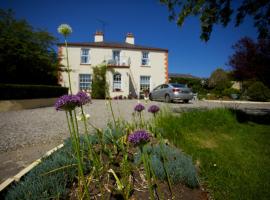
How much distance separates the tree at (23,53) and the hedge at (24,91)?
2060 millimetres

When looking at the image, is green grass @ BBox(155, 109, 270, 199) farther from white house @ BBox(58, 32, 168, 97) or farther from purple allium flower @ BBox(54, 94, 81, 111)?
white house @ BBox(58, 32, 168, 97)

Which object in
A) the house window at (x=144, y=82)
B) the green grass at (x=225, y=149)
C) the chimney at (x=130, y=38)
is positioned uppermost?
the chimney at (x=130, y=38)

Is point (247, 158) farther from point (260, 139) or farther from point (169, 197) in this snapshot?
point (169, 197)

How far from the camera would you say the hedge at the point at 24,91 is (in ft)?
31.5

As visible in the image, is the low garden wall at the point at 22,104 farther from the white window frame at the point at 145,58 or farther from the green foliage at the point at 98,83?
the white window frame at the point at 145,58

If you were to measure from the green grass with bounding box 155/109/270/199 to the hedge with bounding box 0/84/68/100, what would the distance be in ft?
31.7

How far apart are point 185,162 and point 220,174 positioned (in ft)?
2.46

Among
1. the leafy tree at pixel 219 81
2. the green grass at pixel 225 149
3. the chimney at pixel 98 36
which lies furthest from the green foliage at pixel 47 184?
the leafy tree at pixel 219 81

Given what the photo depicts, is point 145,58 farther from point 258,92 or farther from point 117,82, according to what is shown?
point 258,92

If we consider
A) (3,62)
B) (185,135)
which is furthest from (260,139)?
(3,62)

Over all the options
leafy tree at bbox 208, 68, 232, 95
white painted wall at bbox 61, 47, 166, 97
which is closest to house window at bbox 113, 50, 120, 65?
white painted wall at bbox 61, 47, 166, 97

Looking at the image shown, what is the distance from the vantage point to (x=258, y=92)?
22219mm

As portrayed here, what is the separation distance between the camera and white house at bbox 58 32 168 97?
814 inches

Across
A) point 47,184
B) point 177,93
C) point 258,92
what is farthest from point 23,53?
point 258,92
